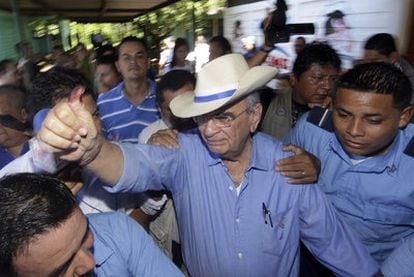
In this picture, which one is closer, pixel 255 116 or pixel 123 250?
pixel 123 250

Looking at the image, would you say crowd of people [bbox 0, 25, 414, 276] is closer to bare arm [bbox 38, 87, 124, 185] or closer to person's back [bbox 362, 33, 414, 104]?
bare arm [bbox 38, 87, 124, 185]

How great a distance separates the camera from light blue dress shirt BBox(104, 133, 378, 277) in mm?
1734

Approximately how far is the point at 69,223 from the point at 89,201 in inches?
29.3

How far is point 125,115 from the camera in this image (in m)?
3.36

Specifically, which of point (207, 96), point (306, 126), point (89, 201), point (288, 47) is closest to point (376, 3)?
point (288, 47)

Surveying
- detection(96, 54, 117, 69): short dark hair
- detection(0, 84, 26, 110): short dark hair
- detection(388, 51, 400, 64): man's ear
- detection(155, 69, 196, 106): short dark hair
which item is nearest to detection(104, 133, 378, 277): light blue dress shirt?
detection(155, 69, 196, 106): short dark hair

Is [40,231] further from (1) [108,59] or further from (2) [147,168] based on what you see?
(1) [108,59]

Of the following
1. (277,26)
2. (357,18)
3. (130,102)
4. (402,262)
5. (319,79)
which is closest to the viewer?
(402,262)

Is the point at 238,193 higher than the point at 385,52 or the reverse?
the reverse

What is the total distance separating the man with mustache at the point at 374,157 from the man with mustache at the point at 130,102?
74.9 inches

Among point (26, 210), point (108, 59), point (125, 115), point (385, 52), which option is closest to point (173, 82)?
point (125, 115)

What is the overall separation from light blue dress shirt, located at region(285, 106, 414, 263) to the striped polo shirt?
1.83 meters

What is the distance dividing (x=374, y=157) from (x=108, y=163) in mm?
1460

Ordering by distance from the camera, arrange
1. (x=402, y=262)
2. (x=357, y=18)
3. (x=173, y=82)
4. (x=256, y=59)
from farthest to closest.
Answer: (x=357, y=18), (x=256, y=59), (x=173, y=82), (x=402, y=262)
